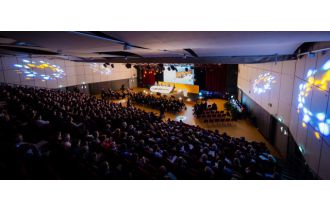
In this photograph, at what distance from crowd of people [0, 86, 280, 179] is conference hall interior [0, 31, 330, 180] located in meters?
0.03

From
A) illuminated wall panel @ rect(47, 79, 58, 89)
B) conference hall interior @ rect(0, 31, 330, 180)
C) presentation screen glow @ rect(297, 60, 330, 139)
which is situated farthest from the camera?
illuminated wall panel @ rect(47, 79, 58, 89)

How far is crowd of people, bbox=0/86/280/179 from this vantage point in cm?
376

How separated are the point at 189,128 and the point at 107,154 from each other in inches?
207

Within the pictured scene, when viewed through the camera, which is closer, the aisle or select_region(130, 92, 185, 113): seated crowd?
the aisle

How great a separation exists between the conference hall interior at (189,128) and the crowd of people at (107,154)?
28mm

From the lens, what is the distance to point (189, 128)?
31.5 feet

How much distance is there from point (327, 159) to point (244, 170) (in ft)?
6.35

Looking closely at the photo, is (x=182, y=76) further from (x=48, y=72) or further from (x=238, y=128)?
(x=48, y=72)

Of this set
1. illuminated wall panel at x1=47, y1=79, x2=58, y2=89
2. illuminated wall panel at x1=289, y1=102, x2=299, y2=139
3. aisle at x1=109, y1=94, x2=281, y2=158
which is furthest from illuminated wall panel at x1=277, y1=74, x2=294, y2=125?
illuminated wall panel at x1=47, y1=79, x2=58, y2=89

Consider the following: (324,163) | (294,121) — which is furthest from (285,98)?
(324,163)

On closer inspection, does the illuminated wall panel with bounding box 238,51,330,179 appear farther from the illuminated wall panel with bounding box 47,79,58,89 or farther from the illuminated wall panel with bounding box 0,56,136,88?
the illuminated wall panel with bounding box 47,79,58,89

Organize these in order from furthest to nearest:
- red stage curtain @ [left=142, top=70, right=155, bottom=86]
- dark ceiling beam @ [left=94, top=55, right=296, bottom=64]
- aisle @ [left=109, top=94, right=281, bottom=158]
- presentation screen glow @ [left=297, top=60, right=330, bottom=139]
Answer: red stage curtain @ [left=142, top=70, right=155, bottom=86], aisle @ [left=109, top=94, right=281, bottom=158], dark ceiling beam @ [left=94, top=55, right=296, bottom=64], presentation screen glow @ [left=297, top=60, right=330, bottom=139]

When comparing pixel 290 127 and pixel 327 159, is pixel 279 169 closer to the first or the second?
pixel 327 159

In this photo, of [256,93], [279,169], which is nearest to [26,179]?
[279,169]
